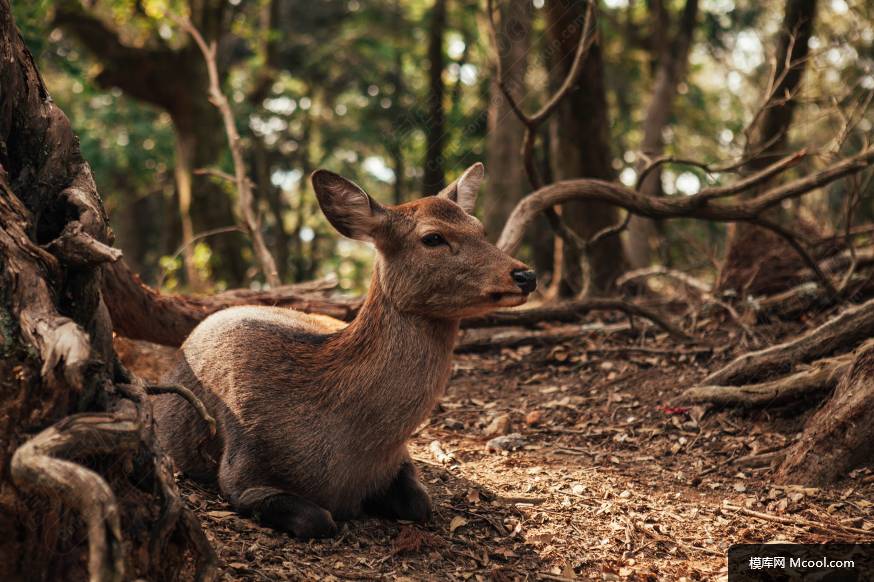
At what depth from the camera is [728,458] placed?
613cm

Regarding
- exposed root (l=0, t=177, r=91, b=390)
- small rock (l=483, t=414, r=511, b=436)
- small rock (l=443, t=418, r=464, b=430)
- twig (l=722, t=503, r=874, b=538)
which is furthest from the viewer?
small rock (l=443, t=418, r=464, b=430)

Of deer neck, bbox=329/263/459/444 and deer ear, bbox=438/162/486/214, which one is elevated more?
deer ear, bbox=438/162/486/214

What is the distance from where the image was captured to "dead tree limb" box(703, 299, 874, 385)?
657 centimetres

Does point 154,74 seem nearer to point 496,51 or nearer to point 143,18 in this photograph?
point 143,18

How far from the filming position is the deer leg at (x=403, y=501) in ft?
16.5

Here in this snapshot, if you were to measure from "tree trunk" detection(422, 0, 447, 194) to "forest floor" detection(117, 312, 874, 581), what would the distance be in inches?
273

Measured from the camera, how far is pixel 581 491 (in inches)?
221

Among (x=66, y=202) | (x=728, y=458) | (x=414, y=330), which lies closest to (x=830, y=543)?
(x=728, y=458)

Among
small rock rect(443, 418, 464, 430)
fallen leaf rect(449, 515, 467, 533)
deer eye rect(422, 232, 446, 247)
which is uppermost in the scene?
deer eye rect(422, 232, 446, 247)

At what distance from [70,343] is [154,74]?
12573mm

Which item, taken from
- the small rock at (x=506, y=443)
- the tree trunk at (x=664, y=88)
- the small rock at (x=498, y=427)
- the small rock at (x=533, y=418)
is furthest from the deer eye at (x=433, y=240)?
the tree trunk at (x=664, y=88)

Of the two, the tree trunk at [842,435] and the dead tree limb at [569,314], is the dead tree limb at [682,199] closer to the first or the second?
the dead tree limb at [569,314]

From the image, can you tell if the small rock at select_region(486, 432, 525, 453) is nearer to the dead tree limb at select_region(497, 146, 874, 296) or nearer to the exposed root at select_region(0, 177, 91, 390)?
the dead tree limb at select_region(497, 146, 874, 296)

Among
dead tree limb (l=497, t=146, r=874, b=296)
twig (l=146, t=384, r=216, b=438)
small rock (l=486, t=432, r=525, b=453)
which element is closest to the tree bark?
dead tree limb (l=497, t=146, r=874, b=296)
